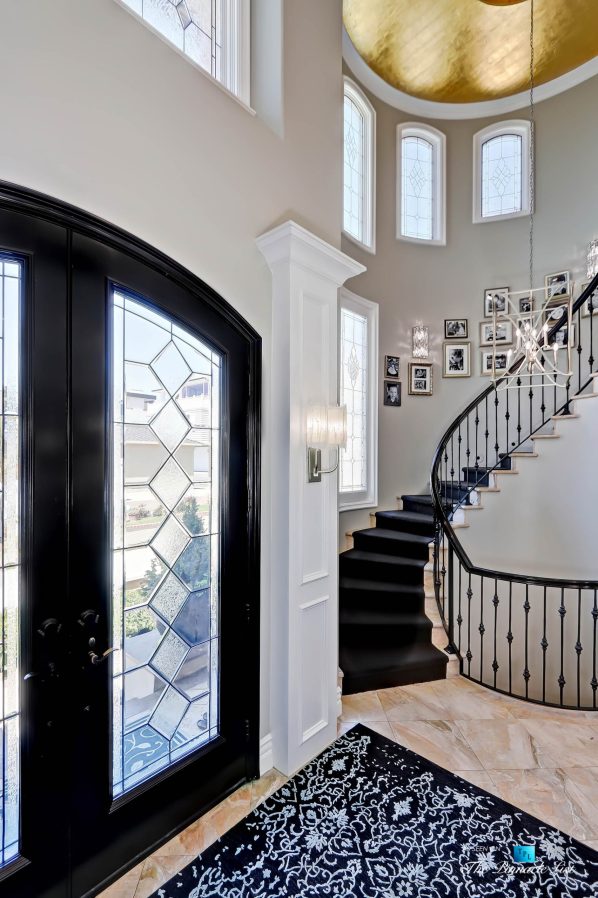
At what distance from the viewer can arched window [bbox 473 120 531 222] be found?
558cm

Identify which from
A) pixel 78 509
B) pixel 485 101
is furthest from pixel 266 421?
pixel 485 101

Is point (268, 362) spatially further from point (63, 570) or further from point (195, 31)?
point (195, 31)

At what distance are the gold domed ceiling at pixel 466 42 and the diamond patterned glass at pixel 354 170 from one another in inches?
26.3

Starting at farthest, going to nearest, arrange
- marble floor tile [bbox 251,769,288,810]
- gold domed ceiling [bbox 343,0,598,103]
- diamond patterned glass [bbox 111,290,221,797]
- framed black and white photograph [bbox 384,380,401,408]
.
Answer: framed black and white photograph [bbox 384,380,401,408], gold domed ceiling [bbox 343,0,598,103], marble floor tile [bbox 251,769,288,810], diamond patterned glass [bbox 111,290,221,797]

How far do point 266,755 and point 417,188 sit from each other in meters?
6.30

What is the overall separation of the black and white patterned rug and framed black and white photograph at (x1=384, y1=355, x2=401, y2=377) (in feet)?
13.5

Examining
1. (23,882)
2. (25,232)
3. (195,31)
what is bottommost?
(23,882)

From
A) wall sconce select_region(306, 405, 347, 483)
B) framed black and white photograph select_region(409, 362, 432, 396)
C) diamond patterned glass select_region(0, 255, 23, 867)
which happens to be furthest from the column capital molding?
framed black and white photograph select_region(409, 362, 432, 396)

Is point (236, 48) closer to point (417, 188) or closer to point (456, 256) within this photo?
point (417, 188)

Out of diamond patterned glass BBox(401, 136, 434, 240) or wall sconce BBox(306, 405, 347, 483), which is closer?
wall sconce BBox(306, 405, 347, 483)

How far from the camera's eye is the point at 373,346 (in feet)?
Answer: 17.1

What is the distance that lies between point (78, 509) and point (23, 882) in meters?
1.25

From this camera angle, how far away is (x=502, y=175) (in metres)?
5.69

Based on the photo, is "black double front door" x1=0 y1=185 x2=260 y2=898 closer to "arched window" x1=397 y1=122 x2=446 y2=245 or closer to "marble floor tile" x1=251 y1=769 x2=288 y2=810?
"marble floor tile" x1=251 y1=769 x2=288 y2=810
